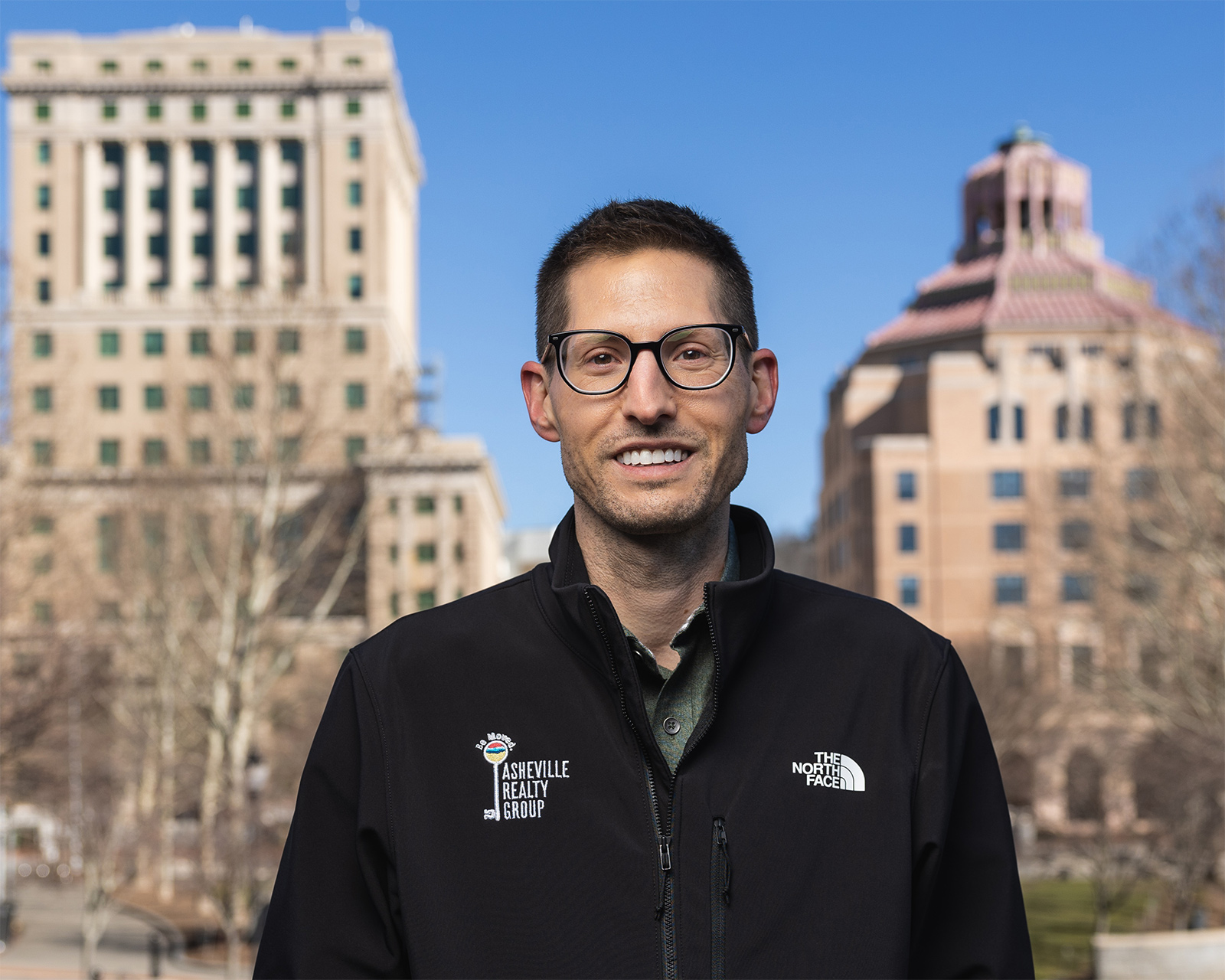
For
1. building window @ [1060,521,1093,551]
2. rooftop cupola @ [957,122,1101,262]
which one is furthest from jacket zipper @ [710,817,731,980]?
rooftop cupola @ [957,122,1101,262]

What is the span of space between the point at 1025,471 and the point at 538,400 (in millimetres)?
80711

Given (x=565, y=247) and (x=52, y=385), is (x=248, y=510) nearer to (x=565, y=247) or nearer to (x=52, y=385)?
(x=52, y=385)

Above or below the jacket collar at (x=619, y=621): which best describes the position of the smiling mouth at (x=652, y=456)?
above

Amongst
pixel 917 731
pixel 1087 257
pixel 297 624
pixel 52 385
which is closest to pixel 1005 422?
pixel 1087 257

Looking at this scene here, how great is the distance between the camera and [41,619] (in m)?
31.4

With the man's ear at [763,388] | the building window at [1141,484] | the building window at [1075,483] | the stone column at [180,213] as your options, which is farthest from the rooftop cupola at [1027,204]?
the man's ear at [763,388]

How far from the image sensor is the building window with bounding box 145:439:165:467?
3722 cm

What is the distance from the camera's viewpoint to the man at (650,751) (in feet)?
8.24

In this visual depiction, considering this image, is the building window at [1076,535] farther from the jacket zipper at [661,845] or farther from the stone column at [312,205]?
the stone column at [312,205]

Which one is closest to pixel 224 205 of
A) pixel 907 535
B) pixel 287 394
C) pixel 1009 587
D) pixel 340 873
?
pixel 907 535

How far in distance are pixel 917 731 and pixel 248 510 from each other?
32.7 metres

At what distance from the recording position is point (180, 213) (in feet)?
292

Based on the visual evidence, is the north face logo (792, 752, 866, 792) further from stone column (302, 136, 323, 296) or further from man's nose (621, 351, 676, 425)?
stone column (302, 136, 323, 296)

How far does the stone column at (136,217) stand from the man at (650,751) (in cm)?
8858
